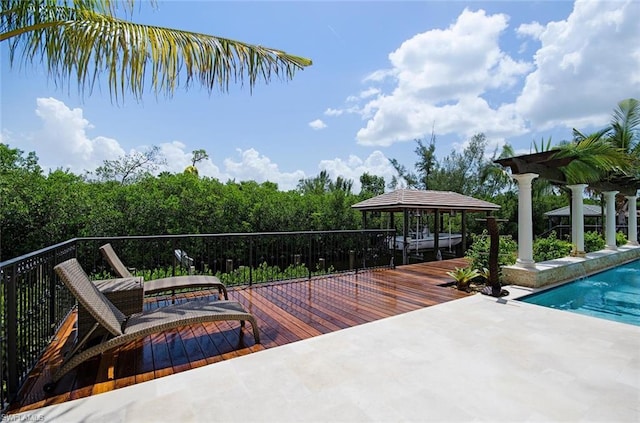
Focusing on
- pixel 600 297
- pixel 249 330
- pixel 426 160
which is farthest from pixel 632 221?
pixel 249 330

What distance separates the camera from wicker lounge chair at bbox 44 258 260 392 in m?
2.63

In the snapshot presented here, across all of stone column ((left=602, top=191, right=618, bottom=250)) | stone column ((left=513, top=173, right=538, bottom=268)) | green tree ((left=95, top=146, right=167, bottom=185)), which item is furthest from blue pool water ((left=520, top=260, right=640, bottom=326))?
green tree ((left=95, top=146, right=167, bottom=185))

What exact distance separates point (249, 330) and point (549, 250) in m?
9.22

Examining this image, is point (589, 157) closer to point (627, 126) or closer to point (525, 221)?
point (525, 221)

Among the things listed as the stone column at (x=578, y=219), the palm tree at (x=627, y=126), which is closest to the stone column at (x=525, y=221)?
the stone column at (x=578, y=219)

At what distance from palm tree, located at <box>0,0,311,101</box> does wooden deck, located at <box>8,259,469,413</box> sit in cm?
261

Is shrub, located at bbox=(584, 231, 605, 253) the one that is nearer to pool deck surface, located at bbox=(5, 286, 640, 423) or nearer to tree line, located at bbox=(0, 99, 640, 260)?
tree line, located at bbox=(0, 99, 640, 260)

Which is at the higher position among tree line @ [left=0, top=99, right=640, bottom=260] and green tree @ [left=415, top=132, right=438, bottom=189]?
green tree @ [left=415, top=132, right=438, bottom=189]

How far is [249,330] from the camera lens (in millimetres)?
3926

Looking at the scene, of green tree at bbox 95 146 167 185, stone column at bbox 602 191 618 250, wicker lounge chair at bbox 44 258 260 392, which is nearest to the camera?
wicker lounge chair at bbox 44 258 260 392

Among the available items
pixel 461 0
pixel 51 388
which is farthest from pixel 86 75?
pixel 461 0

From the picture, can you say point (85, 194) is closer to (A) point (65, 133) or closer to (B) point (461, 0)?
(A) point (65, 133)

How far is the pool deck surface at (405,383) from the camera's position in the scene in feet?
7.59

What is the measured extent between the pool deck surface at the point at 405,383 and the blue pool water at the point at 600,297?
2.11 meters
